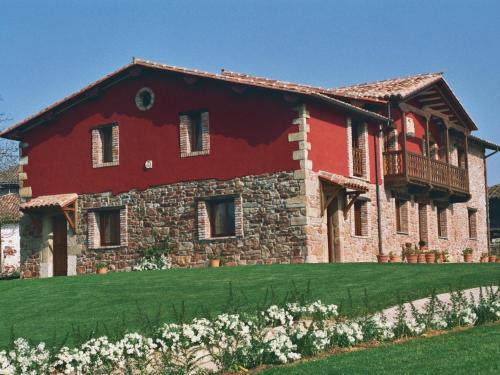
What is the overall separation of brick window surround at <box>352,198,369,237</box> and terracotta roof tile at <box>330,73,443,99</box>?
3284mm

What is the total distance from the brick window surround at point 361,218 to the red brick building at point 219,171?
36 mm

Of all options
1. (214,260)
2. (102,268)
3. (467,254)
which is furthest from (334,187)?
(467,254)

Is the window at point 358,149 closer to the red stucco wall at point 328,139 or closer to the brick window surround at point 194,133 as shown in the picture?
the red stucco wall at point 328,139

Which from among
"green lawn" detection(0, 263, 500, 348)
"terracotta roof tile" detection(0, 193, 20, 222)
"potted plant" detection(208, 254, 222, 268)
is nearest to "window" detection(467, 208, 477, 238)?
"potted plant" detection(208, 254, 222, 268)

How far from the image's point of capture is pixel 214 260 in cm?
2564

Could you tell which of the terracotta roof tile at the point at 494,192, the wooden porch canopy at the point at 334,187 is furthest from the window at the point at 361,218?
the terracotta roof tile at the point at 494,192

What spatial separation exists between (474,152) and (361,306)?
86.6ft

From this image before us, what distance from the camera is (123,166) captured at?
28062mm

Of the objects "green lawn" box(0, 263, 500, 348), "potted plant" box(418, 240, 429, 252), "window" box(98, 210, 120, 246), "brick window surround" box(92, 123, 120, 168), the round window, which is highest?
the round window

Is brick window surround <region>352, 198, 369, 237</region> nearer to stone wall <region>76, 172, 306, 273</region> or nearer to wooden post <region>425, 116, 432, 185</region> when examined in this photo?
wooden post <region>425, 116, 432, 185</region>

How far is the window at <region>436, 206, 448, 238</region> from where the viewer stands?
3453 cm

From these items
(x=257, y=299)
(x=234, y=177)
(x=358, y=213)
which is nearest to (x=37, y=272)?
(x=234, y=177)

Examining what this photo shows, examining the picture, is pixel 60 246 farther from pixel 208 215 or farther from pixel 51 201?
pixel 208 215

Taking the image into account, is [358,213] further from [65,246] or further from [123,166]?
[65,246]
